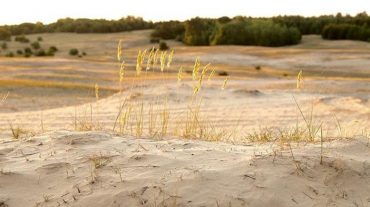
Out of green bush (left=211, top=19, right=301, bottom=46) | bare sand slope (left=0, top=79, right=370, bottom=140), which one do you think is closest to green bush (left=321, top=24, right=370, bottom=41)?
green bush (left=211, top=19, right=301, bottom=46)

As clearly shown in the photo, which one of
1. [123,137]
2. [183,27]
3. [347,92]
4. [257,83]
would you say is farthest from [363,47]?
[123,137]

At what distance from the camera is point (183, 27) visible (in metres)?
39.3

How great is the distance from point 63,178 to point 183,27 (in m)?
36.0

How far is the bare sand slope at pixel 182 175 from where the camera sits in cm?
327

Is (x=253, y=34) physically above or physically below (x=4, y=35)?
above

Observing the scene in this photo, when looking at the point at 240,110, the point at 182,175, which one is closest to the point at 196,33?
the point at 240,110

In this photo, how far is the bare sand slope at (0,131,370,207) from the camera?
10.7 feet

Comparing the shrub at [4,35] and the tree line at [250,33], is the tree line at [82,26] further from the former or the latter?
the tree line at [250,33]

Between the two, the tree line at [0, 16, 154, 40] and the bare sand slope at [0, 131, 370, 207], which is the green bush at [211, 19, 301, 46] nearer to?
the tree line at [0, 16, 154, 40]

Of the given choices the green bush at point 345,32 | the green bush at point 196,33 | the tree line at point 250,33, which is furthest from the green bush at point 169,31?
the green bush at point 345,32

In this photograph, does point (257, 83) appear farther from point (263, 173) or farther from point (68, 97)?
point (263, 173)

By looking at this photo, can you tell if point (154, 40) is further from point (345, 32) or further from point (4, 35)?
point (345, 32)

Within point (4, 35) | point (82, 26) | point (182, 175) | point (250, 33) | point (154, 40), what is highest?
point (182, 175)

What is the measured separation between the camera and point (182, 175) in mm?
3496
